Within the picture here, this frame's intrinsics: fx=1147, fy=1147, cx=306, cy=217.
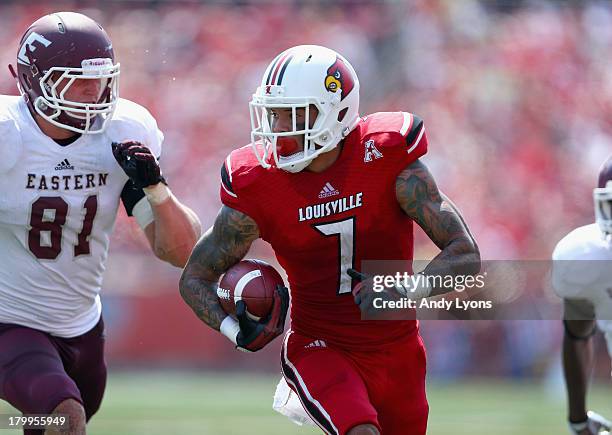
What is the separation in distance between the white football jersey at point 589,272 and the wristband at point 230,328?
1.27 meters

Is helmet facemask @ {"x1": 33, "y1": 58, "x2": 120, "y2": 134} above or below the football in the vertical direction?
above

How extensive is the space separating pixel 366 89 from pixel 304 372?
676cm

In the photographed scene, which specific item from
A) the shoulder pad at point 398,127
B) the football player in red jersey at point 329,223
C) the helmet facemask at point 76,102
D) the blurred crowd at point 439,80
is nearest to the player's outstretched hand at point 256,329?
the football player in red jersey at point 329,223

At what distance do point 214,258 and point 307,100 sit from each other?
0.60m

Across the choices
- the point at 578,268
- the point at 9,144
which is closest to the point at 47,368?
the point at 9,144

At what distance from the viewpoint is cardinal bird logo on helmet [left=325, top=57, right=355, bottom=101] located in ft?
12.3

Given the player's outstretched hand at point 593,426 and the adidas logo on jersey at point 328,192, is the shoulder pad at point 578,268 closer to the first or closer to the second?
the player's outstretched hand at point 593,426

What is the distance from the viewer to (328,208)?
146 inches

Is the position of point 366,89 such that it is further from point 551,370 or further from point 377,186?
point 377,186

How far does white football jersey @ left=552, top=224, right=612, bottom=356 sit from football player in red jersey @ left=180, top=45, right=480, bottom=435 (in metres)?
0.68

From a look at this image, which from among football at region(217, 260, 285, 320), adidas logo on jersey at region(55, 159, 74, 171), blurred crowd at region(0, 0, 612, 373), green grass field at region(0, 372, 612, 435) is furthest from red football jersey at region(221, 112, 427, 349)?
blurred crowd at region(0, 0, 612, 373)

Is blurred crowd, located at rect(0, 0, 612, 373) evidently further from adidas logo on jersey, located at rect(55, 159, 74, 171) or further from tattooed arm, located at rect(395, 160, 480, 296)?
tattooed arm, located at rect(395, 160, 480, 296)

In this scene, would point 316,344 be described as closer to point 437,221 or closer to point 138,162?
point 437,221

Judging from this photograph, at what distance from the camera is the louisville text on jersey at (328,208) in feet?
12.2
